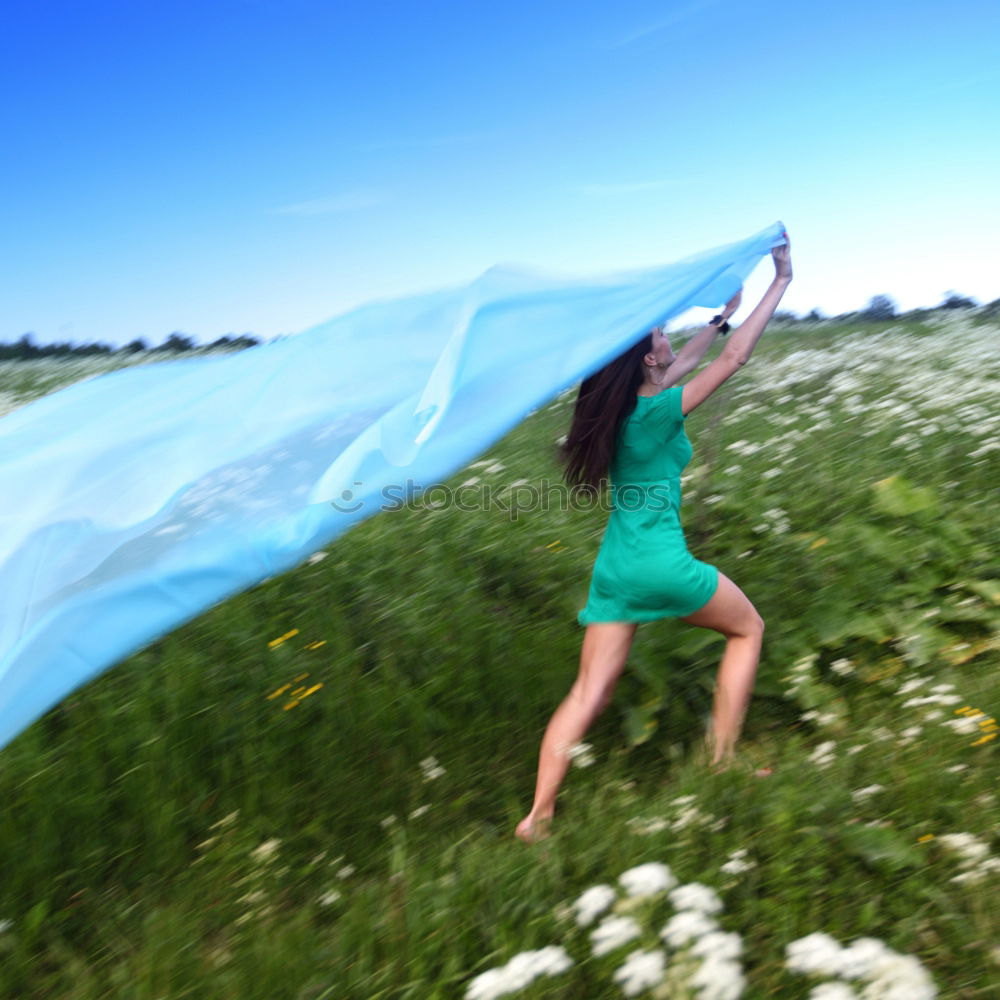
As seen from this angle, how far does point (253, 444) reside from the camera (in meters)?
3.07

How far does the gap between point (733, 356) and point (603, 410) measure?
18.3 inches

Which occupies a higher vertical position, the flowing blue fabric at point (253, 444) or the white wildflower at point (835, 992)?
the flowing blue fabric at point (253, 444)

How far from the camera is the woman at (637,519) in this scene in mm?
3271

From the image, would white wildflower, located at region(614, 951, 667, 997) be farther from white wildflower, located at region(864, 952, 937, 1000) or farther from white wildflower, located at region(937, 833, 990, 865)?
white wildflower, located at region(937, 833, 990, 865)

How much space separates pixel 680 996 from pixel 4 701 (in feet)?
6.12

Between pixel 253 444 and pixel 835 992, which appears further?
pixel 253 444

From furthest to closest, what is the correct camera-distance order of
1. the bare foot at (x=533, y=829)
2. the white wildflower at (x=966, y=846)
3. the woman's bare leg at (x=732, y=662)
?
the woman's bare leg at (x=732, y=662), the bare foot at (x=533, y=829), the white wildflower at (x=966, y=846)

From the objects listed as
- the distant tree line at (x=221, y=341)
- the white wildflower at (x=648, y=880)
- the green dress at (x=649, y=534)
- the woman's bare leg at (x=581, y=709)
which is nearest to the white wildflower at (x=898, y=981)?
the white wildflower at (x=648, y=880)

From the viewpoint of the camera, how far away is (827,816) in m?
2.94

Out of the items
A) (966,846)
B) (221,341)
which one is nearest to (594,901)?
(966,846)

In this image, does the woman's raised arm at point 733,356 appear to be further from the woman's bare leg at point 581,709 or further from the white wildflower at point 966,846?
the white wildflower at point 966,846

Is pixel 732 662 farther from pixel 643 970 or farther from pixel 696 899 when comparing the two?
pixel 643 970

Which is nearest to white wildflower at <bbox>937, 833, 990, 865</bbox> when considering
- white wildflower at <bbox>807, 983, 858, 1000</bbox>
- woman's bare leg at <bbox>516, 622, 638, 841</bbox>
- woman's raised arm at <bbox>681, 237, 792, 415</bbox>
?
white wildflower at <bbox>807, 983, 858, 1000</bbox>

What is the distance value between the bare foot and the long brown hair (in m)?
1.15
